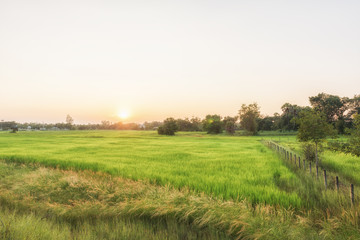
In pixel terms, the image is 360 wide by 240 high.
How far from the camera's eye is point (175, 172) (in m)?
11.6

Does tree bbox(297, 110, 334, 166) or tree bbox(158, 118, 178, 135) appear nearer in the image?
tree bbox(297, 110, 334, 166)

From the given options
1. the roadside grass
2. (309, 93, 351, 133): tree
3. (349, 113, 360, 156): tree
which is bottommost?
the roadside grass

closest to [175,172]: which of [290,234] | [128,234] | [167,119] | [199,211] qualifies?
[199,211]

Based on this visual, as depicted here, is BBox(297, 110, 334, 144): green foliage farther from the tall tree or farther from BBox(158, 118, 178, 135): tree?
the tall tree

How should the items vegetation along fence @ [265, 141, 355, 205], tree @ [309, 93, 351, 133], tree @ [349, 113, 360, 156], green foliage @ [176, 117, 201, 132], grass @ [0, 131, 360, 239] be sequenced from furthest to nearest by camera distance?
green foliage @ [176, 117, 201, 132], tree @ [309, 93, 351, 133], tree @ [349, 113, 360, 156], vegetation along fence @ [265, 141, 355, 205], grass @ [0, 131, 360, 239]

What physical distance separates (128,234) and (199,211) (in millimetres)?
2146

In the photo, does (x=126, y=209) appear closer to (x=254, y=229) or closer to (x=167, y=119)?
(x=254, y=229)

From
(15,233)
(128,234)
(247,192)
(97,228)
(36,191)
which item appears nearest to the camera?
(15,233)

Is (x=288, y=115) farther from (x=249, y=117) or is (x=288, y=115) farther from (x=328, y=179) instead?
(x=328, y=179)

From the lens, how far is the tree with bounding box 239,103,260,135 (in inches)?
3676

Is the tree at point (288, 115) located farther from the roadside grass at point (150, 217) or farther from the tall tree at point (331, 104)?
the roadside grass at point (150, 217)

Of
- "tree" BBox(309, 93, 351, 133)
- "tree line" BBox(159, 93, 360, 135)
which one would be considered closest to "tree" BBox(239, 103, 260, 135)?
"tree line" BBox(159, 93, 360, 135)

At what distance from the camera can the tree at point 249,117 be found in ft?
306

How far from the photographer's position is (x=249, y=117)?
94750 mm
